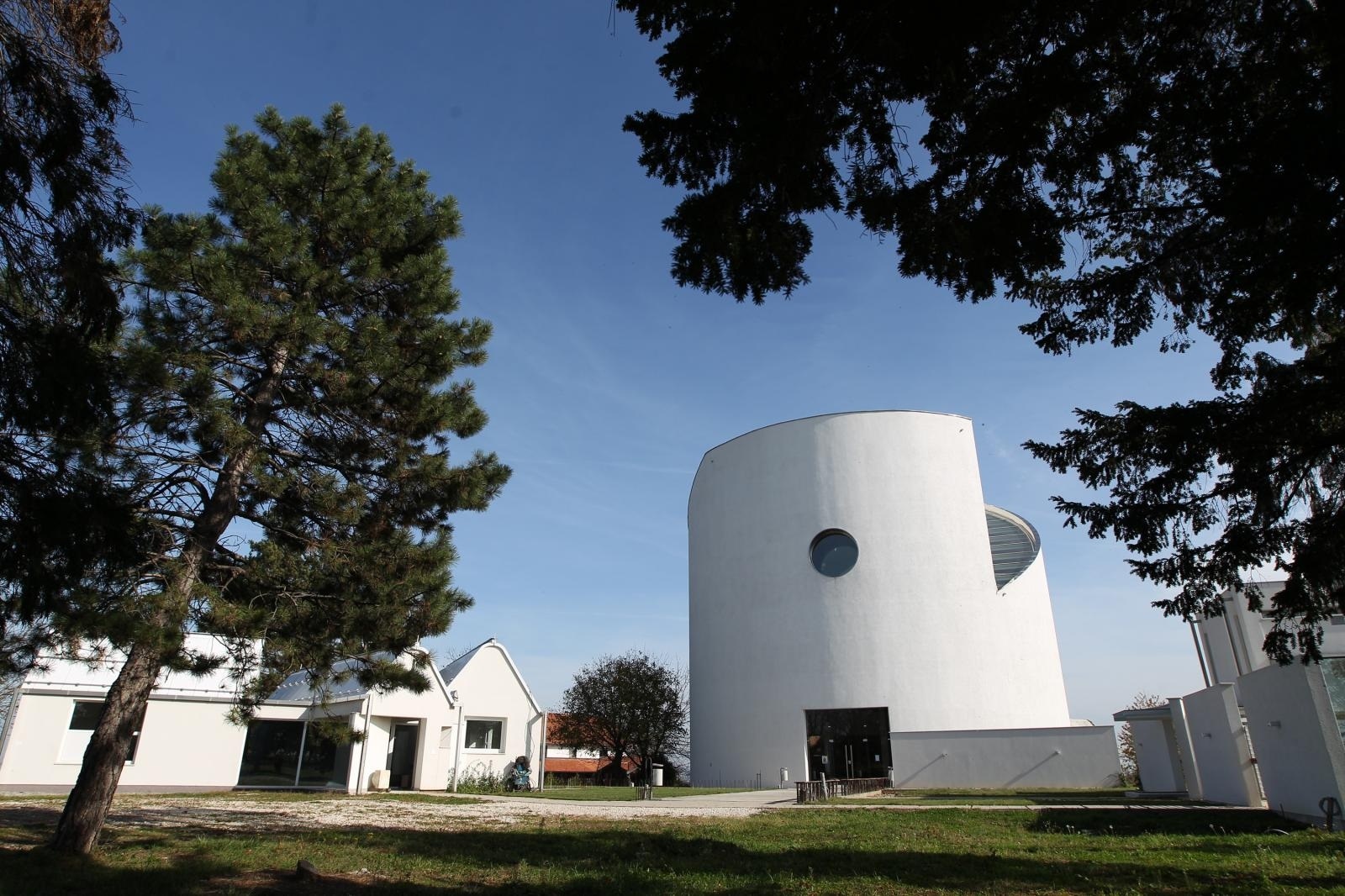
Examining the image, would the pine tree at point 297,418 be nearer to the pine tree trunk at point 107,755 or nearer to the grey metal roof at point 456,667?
the pine tree trunk at point 107,755

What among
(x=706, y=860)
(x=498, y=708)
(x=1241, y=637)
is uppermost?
(x=1241, y=637)

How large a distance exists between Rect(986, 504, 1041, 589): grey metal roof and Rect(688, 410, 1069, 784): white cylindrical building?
0.18 m

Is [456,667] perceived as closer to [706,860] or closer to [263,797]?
[263,797]

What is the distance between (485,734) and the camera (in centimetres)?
2552

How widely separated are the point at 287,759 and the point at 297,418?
50.6ft

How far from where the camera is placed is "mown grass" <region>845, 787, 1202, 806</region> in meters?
16.7

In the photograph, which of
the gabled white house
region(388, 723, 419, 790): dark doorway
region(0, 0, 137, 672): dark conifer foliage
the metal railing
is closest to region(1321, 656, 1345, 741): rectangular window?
the metal railing

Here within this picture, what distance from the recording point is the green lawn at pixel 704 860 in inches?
247

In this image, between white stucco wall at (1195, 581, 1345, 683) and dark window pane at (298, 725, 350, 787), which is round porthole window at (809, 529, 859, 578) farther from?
dark window pane at (298, 725, 350, 787)

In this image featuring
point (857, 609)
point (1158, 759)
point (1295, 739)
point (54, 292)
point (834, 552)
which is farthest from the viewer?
point (834, 552)

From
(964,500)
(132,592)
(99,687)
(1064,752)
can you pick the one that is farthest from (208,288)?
(964,500)

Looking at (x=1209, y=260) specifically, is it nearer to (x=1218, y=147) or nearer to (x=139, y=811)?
(x=1218, y=147)

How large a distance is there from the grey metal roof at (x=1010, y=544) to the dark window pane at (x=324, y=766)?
Answer: 961 inches

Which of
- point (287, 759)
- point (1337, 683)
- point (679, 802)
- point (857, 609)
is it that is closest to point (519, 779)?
point (287, 759)
